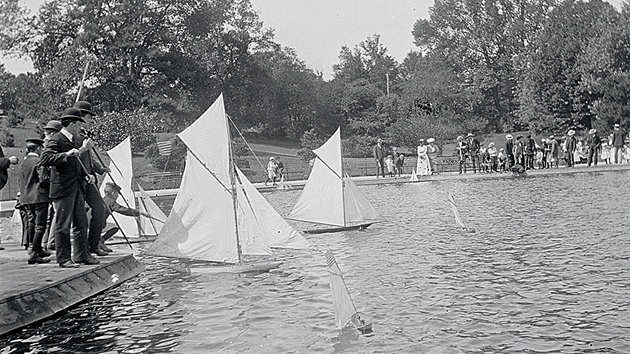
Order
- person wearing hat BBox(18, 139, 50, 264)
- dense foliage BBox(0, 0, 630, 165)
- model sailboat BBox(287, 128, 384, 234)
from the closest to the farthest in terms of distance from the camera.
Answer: person wearing hat BBox(18, 139, 50, 264) < model sailboat BBox(287, 128, 384, 234) < dense foliage BBox(0, 0, 630, 165)

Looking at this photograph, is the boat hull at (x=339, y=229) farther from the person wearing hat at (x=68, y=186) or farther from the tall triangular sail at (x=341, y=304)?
the tall triangular sail at (x=341, y=304)

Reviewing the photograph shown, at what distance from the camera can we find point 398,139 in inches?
2265

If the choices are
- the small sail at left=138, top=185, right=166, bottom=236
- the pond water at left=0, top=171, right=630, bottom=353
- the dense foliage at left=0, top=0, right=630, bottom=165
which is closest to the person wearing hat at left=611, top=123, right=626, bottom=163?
the dense foliage at left=0, top=0, right=630, bottom=165

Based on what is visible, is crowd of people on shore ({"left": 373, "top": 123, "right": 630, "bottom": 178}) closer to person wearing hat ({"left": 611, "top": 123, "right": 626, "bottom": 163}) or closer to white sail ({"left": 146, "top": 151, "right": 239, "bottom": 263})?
person wearing hat ({"left": 611, "top": 123, "right": 626, "bottom": 163})

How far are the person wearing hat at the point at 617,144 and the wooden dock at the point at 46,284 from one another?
29385 mm

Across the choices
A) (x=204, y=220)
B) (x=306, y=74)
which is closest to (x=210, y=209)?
(x=204, y=220)

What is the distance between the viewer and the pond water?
816 cm

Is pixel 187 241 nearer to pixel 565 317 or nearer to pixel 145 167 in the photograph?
pixel 565 317

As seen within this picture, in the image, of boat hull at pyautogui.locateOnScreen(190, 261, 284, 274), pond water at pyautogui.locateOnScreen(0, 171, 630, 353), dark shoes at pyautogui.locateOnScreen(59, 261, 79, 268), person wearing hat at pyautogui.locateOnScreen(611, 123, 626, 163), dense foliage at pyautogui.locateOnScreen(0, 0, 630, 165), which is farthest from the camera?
dense foliage at pyautogui.locateOnScreen(0, 0, 630, 165)

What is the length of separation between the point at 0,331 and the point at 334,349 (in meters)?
3.61

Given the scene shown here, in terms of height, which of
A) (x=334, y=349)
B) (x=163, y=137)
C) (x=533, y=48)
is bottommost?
(x=334, y=349)

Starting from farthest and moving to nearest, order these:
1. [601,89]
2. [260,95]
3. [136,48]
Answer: [260,95] < [136,48] < [601,89]

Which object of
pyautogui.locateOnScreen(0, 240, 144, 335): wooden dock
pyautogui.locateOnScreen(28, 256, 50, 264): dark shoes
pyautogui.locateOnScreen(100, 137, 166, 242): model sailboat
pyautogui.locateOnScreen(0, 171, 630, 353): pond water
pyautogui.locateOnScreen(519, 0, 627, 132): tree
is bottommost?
pyautogui.locateOnScreen(0, 171, 630, 353): pond water

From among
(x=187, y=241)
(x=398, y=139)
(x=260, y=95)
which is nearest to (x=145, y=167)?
(x=398, y=139)
